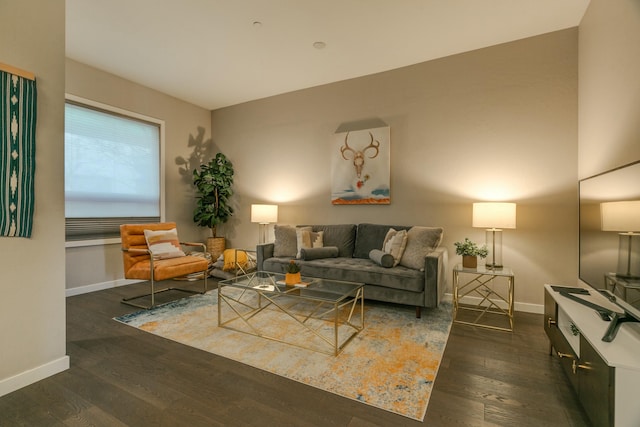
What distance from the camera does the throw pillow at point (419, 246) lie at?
301 centimetres

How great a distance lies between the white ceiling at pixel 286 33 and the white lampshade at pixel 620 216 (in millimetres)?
2054

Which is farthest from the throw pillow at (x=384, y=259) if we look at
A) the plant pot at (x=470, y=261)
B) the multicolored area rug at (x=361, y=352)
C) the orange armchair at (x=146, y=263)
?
the orange armchair at (x=146, y=263)

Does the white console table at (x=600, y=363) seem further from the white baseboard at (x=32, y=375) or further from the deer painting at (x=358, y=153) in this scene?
the white baseboard at (x=32, y=375)

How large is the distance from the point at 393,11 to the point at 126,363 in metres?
3.65

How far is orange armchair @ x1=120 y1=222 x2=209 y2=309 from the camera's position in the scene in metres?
3.19

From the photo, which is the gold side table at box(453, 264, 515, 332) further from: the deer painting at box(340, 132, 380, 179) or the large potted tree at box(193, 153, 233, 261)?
the large potted tree at box(193, 153, 233, 261)

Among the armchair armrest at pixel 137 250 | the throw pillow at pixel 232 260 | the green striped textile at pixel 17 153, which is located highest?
the green striped textile at pixel 17 153

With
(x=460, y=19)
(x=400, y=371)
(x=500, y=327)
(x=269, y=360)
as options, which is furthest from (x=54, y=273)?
(x=460, y=19)

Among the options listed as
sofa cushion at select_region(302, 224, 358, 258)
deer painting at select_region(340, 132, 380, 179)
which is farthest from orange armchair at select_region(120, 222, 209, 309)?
deer painting at select_region(340, 132, 380, 179)

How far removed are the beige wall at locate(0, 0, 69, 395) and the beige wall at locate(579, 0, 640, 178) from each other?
3804 millimetres

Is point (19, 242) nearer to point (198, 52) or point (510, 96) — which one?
point (198, 52)

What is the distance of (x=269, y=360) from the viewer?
2.11 metres

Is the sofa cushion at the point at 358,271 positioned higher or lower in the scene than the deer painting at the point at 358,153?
lower

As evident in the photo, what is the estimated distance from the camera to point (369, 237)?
12.3ft
